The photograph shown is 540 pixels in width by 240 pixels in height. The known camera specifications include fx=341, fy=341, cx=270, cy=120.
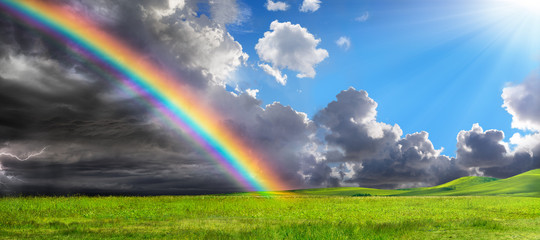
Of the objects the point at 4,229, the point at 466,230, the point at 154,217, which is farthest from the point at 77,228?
the point at 466,230

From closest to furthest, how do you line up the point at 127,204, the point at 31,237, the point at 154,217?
the point at 31,237
the point at 154,217
the point at 127,204

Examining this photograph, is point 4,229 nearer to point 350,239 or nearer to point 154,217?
point 154,217

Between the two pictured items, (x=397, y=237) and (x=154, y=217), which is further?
(x=154, y=217)

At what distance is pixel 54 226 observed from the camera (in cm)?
2089

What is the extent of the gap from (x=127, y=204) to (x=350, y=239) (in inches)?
1117

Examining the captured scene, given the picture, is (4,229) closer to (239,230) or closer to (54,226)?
(54,226)

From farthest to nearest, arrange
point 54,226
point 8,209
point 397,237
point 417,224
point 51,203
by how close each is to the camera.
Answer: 1. point 51,203
2. point 8,209
3. point 417,224
4. point 54,226
5. point 397,237

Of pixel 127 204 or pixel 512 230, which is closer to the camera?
pixel 512 230

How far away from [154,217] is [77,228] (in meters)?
7.91

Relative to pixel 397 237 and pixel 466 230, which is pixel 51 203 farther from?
pixel 466 230

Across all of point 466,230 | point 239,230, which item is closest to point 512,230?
point 466,230

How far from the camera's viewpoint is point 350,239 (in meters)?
17.6

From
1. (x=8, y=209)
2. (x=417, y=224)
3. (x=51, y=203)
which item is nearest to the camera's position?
(x=417, y=224)

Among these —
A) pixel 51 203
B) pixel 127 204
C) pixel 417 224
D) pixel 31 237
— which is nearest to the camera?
pixel 31 237
